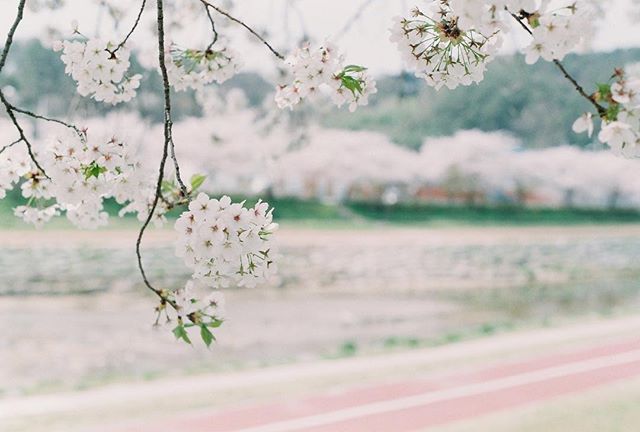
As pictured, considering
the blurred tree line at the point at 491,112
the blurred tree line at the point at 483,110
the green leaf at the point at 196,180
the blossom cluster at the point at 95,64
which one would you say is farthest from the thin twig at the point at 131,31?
the blurred tree line at the point at 491,112

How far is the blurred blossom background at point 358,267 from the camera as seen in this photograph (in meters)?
6.60

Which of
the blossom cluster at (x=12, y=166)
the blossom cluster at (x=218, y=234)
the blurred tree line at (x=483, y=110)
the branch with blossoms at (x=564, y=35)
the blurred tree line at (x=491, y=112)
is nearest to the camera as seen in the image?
the branch with blossoms at (x=564, y=35)

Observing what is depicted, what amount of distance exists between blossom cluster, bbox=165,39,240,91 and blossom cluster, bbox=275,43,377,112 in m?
0.45

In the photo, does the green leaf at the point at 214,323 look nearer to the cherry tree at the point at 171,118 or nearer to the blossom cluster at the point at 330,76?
the cherry tree at the point at 171,118

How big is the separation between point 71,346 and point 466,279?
37.2ft

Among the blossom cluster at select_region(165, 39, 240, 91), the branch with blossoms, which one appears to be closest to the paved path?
the blossom cluster at select_region(165, 39, 240, 91)

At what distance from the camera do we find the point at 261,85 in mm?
38375

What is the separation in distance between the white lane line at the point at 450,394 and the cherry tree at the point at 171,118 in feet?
14.2

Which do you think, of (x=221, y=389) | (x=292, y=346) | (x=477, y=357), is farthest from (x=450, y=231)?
(x=221, y=389)

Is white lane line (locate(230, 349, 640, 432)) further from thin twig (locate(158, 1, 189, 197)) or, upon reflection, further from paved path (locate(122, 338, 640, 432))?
thin twig (locate(158, 1, 189, 197))

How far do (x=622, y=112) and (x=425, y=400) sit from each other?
585cm

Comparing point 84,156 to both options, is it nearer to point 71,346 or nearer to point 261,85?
point 71,346

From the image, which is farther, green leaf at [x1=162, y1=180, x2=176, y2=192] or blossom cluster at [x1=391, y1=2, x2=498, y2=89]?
green leaf at [x1=162, y1=180, x2=176, y2=192]

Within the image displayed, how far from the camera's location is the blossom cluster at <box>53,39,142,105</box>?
1749mm
